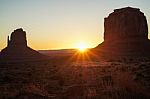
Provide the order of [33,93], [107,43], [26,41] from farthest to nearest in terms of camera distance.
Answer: [26,41] < [107,43] < [33,93]

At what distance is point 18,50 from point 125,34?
135 ft

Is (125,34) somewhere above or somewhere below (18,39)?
above

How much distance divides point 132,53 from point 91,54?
602 inches

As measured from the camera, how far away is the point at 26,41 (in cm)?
13788

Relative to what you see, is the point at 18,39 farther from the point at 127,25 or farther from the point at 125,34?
the point at 125,34

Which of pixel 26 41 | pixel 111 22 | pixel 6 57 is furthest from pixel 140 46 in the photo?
pixel 26 41

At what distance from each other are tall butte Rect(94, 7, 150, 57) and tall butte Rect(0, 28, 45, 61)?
27.4 metres

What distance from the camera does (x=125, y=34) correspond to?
112 meters

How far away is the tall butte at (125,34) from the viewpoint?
95.3 meters

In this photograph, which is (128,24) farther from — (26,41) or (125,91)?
(125,91)

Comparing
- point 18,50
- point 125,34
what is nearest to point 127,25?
point 125,34

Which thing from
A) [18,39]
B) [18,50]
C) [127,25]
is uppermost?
[127,25]

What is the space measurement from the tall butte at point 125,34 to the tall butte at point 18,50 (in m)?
27.4

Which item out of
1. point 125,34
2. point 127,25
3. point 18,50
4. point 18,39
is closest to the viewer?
point 125,34
